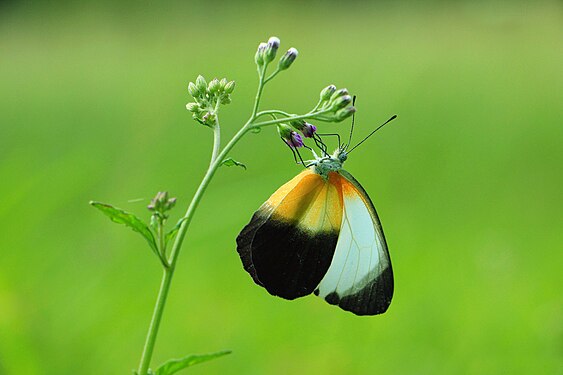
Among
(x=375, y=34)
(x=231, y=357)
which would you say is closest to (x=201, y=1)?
(x=375, y=34)

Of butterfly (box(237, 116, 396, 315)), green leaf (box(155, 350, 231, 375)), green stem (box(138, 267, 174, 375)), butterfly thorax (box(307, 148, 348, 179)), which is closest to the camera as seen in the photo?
green stem (box(138, 267, 174, 375))

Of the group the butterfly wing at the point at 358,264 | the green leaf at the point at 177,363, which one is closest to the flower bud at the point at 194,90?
the butterfly wing at the point at 358,264

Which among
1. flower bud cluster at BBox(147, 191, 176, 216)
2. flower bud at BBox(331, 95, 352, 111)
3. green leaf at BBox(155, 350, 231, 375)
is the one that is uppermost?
flower bud at BBox(331, 95, 352, 111)

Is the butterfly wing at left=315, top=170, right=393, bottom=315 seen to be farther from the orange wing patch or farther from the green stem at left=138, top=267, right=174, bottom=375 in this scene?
the green stem at left=138, top=267, right=174, bottom=375

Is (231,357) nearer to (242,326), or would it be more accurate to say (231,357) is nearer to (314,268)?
(242,326)

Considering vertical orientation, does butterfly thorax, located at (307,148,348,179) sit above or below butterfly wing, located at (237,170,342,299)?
above

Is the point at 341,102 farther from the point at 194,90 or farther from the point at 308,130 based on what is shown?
the point at 194,90

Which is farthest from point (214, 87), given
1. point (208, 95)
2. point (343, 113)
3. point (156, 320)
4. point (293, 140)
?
point (156, 320)

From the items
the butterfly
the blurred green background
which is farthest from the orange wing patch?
the blurred green background
